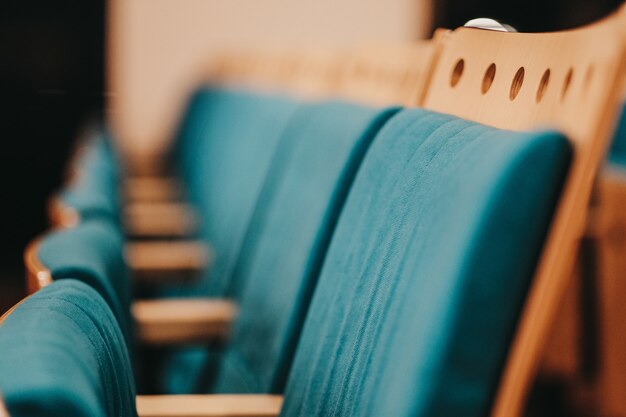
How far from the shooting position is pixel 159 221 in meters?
2.65

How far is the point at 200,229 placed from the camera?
253 cm

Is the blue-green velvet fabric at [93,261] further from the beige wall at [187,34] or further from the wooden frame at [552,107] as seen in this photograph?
the beige wall at [187,34]

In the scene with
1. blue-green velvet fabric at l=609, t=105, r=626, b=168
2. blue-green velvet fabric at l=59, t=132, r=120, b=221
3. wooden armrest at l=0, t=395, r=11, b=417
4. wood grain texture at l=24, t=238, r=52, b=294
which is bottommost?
blue-green velvet fabric at l=59, t=132, r=120, b=221

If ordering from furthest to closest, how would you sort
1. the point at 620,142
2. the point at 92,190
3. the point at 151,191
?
the point at 151,191 < the point at 620,142 < the point at 92,190

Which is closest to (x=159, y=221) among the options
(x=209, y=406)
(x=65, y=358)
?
(x=209, y=406)

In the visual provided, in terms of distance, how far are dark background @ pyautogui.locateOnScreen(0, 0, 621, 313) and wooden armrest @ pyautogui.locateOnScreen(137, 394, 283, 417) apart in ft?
12.2

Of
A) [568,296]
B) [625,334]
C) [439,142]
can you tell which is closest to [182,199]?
[568,296]

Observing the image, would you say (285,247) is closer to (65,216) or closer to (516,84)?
(65,216)

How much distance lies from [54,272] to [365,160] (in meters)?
0.33

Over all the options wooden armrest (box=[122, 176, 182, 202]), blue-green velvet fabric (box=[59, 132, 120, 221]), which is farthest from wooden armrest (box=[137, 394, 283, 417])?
wooden armrest (box=[122, 176, 182, 202])


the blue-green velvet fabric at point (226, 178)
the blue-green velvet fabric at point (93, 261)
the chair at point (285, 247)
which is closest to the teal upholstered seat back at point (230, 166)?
the blue-green velvet fabric at point (226, 178)

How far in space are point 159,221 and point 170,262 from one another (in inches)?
21.1

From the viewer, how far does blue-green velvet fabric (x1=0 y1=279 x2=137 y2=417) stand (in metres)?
0.53

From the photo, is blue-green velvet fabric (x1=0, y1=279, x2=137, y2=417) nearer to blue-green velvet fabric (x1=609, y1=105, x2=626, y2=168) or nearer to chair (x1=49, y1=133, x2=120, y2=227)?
chair (x1=49, y1=133, x2=120, y2=227)
